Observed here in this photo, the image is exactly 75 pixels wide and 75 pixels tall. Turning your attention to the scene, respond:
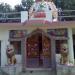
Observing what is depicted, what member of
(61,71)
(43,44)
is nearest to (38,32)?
(43,44)

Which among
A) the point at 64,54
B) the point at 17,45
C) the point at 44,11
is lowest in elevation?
the point at 64,54

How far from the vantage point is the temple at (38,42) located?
15516 mm

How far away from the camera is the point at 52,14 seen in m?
16.4

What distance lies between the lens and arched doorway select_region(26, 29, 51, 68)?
16.1 m

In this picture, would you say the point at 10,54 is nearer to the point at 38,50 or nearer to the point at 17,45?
A: the point at 17,45

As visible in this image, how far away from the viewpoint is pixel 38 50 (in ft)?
54.4

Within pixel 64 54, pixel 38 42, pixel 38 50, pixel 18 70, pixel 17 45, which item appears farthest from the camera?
pixel 38 42

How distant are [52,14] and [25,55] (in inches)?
119

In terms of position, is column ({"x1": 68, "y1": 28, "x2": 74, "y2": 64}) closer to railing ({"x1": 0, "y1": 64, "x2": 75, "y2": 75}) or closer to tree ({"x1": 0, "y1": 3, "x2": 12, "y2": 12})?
railing ({"x1": 0, "y1": 64, "x2": 75, "y2": 75})

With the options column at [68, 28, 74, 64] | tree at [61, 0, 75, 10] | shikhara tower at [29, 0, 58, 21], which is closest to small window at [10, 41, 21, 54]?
shikhara tower at [29, 0, 58, 21]

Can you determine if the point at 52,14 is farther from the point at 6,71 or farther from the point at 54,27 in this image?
the point at 6,71

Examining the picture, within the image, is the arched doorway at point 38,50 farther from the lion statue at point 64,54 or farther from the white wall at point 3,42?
the white wall at point 3,42

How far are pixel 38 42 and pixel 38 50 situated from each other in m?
0.51

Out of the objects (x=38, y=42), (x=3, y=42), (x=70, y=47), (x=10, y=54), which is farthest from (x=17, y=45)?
(x=70, y=47)
